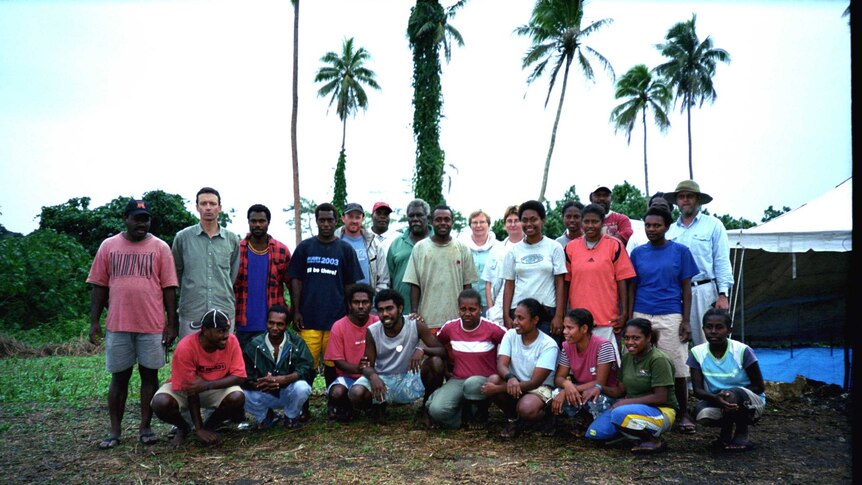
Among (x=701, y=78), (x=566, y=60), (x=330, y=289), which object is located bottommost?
(x=330, y=289)

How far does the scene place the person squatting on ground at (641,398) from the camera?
14.7ft

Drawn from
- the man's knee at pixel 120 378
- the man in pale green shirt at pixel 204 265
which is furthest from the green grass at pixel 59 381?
the man in pale green shirt at pixel 204 265

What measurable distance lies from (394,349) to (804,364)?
24.1ft

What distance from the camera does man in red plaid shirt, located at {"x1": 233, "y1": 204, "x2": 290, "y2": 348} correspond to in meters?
5.66

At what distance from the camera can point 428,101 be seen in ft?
65.5

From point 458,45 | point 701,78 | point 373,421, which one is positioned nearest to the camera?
point 373,421

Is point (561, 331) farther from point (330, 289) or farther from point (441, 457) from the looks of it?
point (330, 289)

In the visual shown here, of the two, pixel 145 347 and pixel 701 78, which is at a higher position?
pixel 701 78

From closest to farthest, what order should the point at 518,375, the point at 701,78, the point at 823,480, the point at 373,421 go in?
the point at 823,480 → the point at 518,375 → the point at 373,421 → the point at 701,78

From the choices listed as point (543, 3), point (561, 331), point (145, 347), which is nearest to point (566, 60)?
point (543, 3)

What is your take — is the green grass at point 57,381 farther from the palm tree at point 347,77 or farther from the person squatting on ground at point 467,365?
the palm tree at point 347,77

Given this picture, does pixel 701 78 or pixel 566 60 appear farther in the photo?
Result: pixel 701 78

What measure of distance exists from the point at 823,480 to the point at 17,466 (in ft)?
17.6

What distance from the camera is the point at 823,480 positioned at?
154 inches
